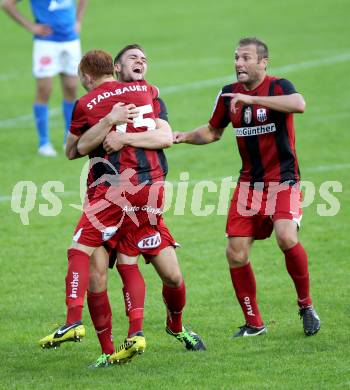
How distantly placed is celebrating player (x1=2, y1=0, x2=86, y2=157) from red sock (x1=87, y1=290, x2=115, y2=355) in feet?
25.6

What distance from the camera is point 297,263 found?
8.08m

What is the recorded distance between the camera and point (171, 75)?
20250 millimetres

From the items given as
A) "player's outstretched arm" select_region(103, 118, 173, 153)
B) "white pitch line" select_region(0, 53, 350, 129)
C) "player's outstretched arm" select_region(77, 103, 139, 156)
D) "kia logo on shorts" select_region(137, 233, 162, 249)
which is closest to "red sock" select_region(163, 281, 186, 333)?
"kia logo on shorts" select_region(137, 233, 162, 249)

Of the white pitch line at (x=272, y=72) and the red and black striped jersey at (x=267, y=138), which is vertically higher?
the white pitch line at (x=272, y=72)

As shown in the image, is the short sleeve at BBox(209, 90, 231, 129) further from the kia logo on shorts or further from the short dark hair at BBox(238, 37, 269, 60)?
the kia logo on shorts

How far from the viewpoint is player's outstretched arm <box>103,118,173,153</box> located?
7.21 metres

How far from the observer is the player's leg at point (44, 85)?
15.1m

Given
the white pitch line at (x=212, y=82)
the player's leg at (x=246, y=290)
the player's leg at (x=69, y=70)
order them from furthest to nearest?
the white pitch line at (x=212, y=82) < the player's leg at (x=69, y=70) < the player's leg at (x=246, y=290)

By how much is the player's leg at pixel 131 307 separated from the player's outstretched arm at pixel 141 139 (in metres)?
0.81

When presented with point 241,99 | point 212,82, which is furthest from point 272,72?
point 241,99

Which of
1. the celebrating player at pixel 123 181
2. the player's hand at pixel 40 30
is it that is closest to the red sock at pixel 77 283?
the celebrating player at pixel 123 181

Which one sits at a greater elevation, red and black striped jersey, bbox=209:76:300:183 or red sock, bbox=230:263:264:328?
red and black striped jersey, bbox=209:76:300:183

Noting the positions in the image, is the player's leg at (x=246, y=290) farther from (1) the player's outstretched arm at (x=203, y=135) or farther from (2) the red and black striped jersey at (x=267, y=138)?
(1) the player's outstretched arm at (x=203, y=135)

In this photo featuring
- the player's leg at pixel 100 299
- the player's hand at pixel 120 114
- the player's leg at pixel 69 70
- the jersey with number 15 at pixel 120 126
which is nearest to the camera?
the player's hand at pixel 120 114
